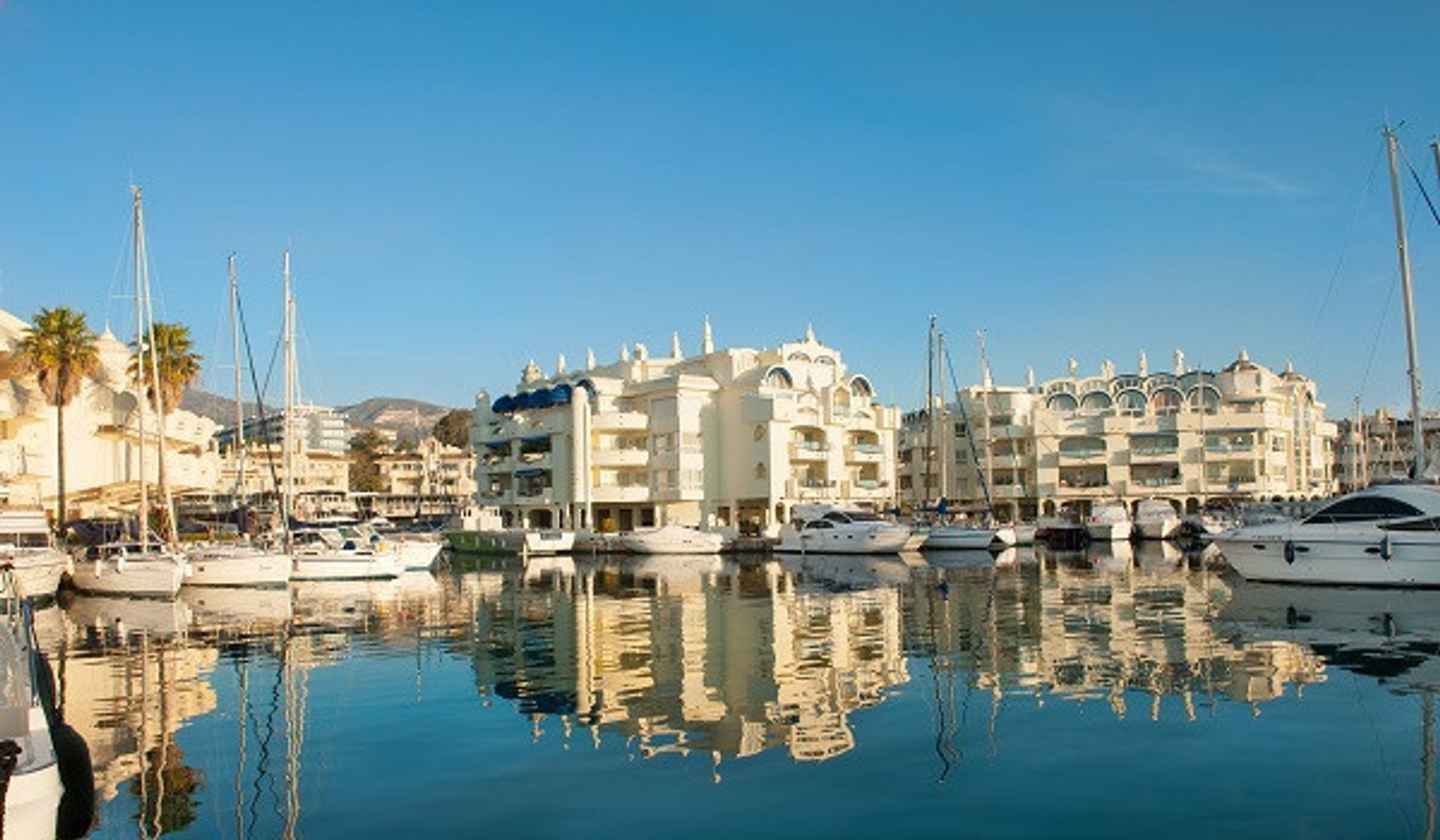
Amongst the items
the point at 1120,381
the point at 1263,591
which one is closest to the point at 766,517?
the point at 1120,381

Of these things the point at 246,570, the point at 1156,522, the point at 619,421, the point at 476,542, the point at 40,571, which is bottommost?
the point at 476,542

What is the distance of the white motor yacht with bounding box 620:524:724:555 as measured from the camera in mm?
71312

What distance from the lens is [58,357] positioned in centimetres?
4981

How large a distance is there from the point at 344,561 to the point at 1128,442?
64.2m

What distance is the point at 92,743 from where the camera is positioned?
1577cm

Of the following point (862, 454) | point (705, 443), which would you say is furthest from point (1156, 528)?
point (705, 443)

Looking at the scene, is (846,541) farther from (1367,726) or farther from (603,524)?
(1367,726)

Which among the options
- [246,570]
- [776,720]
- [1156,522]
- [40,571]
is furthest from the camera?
[1156,522]

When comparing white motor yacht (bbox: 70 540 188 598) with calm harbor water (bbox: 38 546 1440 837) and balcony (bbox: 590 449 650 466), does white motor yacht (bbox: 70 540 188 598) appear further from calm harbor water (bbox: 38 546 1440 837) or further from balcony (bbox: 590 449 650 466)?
balcony (bbox: 590 449 650 466)

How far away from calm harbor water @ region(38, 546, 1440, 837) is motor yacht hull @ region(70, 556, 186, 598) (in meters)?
7.97

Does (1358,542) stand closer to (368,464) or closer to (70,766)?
(70,766)

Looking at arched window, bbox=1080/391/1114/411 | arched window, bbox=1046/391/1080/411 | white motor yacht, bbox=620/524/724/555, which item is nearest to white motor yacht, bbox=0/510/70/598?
white motor yacht, bbox=620/524/724/555

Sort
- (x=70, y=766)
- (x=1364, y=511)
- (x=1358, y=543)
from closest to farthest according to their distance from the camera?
(x=70, y=766), (x=1358, y=543), (x=1364, y=511)

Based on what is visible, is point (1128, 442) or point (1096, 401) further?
point (1096, 401)
